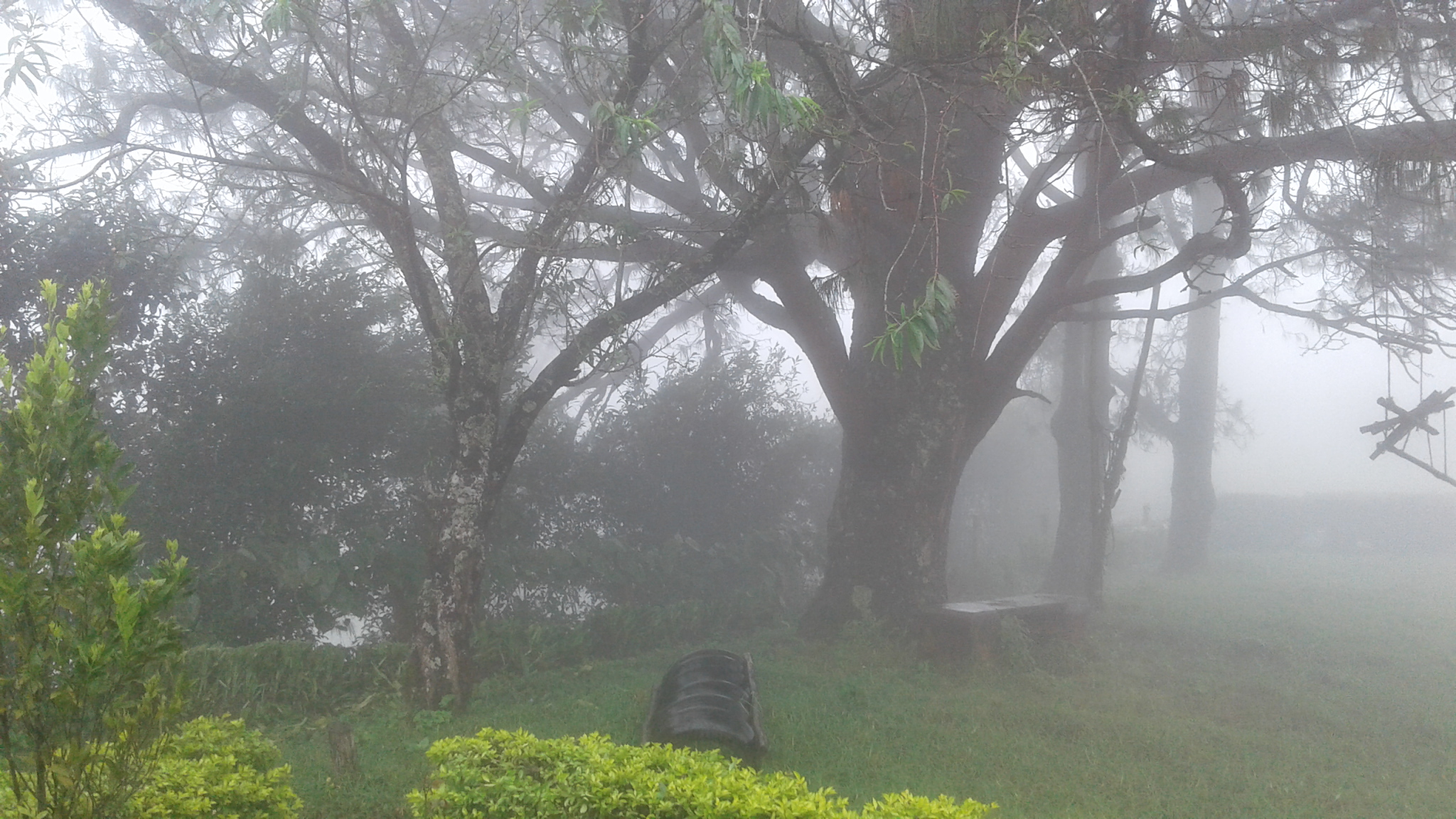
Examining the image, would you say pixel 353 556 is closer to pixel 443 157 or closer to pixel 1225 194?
pixel 443 157

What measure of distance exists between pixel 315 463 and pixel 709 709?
182 inches

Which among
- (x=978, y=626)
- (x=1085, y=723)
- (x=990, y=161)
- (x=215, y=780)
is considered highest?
(x=990, y=161)

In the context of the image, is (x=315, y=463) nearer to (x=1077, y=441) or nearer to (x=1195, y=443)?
(x=1077, y=441)

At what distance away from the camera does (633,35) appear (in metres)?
6.96

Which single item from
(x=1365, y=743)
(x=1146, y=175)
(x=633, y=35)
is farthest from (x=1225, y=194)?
(x=633, y=35)

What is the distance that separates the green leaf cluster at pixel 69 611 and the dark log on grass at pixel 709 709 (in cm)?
306

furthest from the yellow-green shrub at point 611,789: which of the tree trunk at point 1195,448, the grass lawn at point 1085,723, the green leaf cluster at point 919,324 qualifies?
the tree trunk at point 1195,448

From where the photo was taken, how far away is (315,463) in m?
8.70

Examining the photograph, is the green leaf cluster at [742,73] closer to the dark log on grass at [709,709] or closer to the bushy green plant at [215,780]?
the dark log on grass at [709,709]

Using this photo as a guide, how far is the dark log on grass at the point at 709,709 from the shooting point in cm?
571

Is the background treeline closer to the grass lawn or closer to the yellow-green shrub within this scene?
the grass lawn

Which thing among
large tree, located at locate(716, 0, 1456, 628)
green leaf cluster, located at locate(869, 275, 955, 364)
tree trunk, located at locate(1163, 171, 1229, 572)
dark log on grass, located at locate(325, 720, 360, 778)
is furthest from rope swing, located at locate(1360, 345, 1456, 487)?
tree trunk, located at locate(1163, 171, 1229, 572)

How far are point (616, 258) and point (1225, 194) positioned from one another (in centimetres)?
493

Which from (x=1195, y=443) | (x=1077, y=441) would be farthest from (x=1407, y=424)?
(x=1195, y=443)
